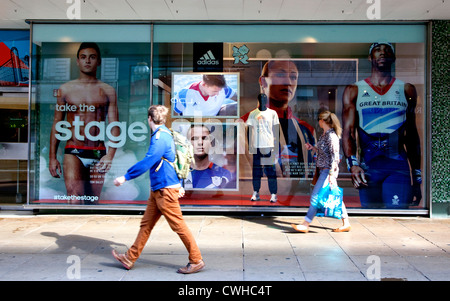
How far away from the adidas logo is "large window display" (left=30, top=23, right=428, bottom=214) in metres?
0.02

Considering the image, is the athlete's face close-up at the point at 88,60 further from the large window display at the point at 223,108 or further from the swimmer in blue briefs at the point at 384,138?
the swimmer in blue briefs at the point at 384,138

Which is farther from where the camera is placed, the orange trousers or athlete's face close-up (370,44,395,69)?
athlete's face close-up (370,44,395,69)

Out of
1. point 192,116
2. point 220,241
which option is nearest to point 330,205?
point 220,241

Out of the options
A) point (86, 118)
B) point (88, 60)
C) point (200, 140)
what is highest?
point (88, 60)

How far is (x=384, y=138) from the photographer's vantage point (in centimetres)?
841

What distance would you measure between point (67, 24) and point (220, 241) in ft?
16.3

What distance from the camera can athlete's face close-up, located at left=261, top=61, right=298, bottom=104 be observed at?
28.2 feet

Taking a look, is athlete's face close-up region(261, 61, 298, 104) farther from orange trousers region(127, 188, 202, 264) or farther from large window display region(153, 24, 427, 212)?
orange trousers region(127, 188, 202, 264)

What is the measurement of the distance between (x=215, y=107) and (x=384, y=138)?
312cm

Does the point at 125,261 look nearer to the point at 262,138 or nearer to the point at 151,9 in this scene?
the point at 262,138

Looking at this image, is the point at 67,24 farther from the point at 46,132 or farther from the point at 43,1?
the point at 46,132

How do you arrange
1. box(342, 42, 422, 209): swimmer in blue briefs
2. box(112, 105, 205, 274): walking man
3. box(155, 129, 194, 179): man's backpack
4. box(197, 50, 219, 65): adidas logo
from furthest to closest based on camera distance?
box(197, 50, 219, 65): adidas logo, box(342, 42, 422, 209): swimmer in blue briefs, box(155, 129, 194, 179): man's backpack, box(112, 105, 205, 274): walking man

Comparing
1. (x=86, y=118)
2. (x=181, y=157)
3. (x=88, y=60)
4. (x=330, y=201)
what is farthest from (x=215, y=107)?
(x=181, y=157)

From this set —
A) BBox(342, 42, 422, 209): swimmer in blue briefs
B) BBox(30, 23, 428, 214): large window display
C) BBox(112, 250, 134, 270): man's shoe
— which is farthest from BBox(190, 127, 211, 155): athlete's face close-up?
BBox(112, 250, 134, 270): man's shoe
